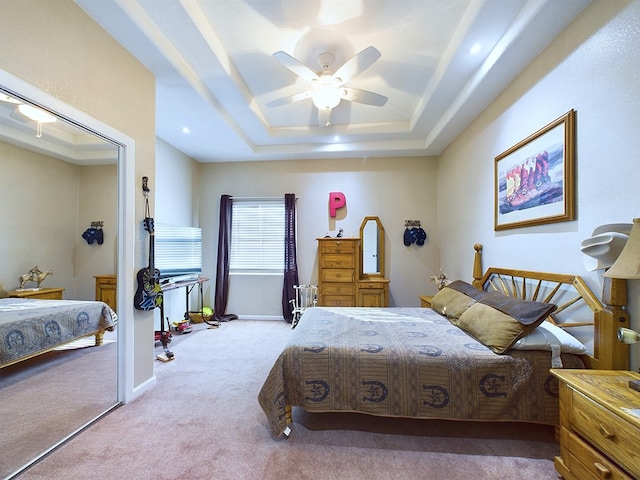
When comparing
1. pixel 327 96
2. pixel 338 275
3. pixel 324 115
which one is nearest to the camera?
pixel 327 96

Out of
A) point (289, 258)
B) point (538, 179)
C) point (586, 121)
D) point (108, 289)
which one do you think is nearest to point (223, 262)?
point (289, 258)

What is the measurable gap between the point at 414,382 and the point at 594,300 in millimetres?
1182

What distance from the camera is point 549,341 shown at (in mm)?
1770

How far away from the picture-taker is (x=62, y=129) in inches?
71.4

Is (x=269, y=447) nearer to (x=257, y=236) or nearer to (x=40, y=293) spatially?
(x=40, y=293)

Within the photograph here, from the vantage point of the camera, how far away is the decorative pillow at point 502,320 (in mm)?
1797

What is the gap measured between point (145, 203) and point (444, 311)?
2962mm

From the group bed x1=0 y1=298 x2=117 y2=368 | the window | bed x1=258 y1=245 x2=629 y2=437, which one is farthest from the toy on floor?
bed x1=258 y1=245 x2=629 y2=437

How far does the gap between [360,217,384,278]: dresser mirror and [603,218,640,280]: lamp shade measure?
11.1 ft

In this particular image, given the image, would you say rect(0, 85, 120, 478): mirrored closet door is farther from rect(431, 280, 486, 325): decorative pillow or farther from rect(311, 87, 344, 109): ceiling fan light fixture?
rect(431, 280, 486, 325): decorative pillow

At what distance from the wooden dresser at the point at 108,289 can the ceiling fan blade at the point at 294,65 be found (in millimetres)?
2106

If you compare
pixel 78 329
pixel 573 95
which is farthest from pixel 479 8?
pixel 78 329

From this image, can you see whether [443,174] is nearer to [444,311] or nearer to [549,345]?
[444,311]

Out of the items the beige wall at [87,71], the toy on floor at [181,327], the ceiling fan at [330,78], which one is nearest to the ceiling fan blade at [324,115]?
the ceiling fan at [330,78]
